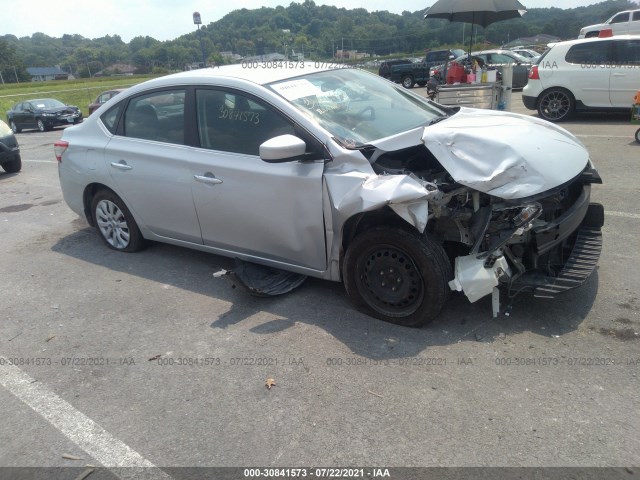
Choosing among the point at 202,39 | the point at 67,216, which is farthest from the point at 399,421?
the point at 202,39

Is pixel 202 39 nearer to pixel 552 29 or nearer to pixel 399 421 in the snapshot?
pixel 399 421

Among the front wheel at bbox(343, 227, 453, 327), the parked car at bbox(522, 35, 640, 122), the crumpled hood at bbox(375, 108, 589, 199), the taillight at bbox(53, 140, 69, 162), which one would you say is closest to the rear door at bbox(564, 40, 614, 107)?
the parked car at bbox(522, 35, 640, 122)

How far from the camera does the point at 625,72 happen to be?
10.7 metres

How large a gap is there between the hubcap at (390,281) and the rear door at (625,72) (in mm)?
9696

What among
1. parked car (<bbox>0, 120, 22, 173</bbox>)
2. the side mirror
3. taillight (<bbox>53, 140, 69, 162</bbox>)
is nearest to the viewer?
the side mirror

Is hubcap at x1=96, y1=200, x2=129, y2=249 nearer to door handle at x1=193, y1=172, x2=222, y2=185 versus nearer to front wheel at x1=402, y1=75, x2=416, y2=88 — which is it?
door handle at x1=193, y1=172, x2=222, y2=185

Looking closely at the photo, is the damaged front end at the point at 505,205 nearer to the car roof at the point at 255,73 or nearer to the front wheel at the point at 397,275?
the front wheel at the point at 397,275

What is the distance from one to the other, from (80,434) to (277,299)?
173 centimetres

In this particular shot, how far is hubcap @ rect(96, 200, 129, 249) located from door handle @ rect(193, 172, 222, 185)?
137cm

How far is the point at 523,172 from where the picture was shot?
3.33m

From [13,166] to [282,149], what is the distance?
9525 mm

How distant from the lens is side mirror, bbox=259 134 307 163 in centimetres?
349

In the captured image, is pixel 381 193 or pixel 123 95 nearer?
pixel 381 193

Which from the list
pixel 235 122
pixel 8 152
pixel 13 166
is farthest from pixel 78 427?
pixel 13 166
